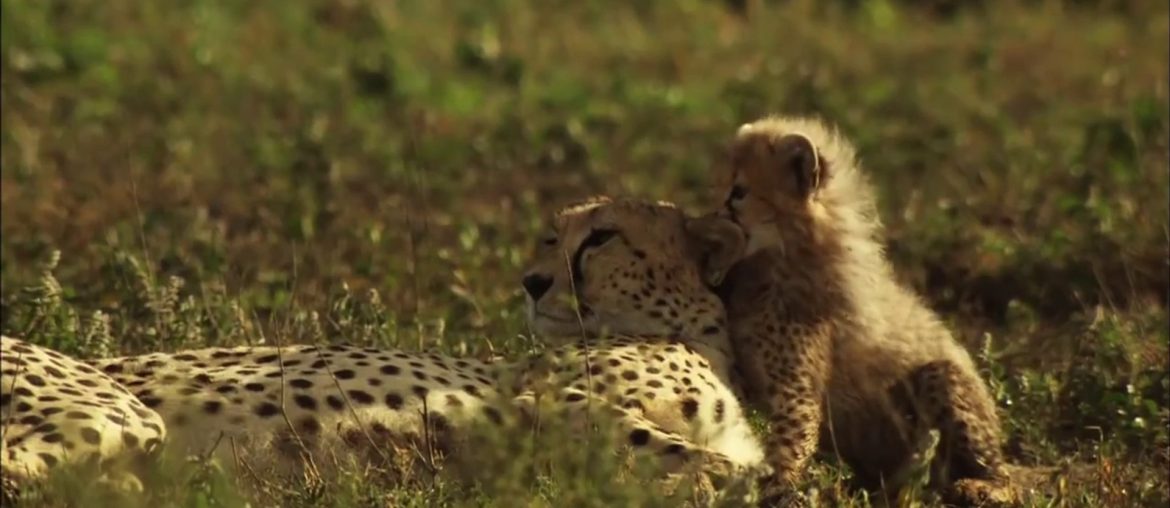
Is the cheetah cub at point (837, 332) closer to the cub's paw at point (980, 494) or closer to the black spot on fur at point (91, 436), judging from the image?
the cub's paw at point (980, 494)

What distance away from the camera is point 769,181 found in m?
5.32

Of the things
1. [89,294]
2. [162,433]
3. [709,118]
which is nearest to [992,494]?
[162,433]

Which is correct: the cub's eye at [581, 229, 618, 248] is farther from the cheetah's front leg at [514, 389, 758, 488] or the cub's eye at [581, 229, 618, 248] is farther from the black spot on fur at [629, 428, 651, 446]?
the black spot on fur at [629, 428, 651, 446]

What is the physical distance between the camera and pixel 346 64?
9336mm

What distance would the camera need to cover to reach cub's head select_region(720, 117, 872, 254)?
531 cm

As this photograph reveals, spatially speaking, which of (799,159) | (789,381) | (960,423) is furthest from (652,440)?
(799,159)

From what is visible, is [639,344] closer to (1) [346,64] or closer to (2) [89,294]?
(2) [89,294]

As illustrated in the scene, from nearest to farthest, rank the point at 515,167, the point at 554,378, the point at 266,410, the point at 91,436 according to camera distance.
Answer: the point at 91,436
the point at 266,410
the point at 554,378
the point at 515,167

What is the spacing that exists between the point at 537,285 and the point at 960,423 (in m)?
0.93

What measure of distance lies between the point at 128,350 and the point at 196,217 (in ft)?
5.34

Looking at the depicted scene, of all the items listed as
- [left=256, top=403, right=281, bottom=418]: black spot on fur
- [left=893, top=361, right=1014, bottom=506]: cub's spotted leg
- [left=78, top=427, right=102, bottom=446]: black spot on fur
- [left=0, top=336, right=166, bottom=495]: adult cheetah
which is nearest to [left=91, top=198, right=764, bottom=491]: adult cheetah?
[left=256, top=403, right=281, bottom=418]: black spot on fur

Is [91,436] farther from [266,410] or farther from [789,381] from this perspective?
[789,381]

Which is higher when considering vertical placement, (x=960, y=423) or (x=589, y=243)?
(x=589, y=243)

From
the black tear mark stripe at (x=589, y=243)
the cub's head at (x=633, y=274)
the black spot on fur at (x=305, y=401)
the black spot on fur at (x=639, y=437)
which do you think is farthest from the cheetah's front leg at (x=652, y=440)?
the black tear mark stripe at (x=589, y=243)
